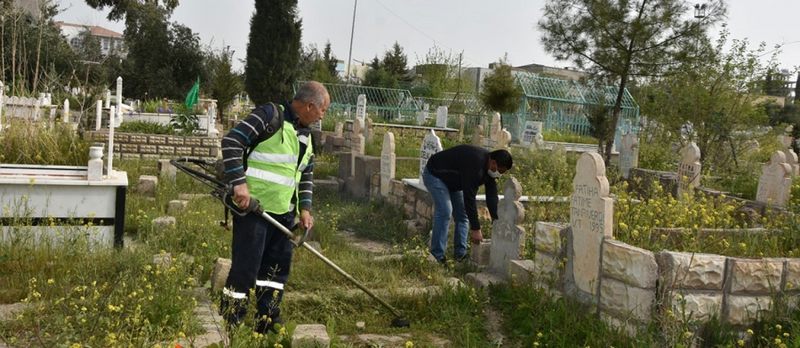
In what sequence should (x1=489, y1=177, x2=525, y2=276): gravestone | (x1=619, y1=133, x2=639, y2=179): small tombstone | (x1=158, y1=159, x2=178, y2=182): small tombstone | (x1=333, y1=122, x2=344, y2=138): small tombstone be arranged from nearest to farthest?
(x1=489, y1=177, x2=525, y2=276): gravestone, (x1=158, y1=159, x2=178, y2=182): small tombstone, (x1=619, y1=133, x2=639, y2=179): small tombstone, (x1=333, y1=122, x2=344, y2=138): small tombstone

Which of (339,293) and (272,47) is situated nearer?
(339,293)

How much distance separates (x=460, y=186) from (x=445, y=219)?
35cm

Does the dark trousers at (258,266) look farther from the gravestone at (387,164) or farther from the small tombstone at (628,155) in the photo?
the small tombstone at (628,155)

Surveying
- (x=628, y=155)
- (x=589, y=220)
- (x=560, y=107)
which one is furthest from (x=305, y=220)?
(x=560, y=107)

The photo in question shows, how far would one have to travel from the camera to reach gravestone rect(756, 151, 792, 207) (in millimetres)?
9023

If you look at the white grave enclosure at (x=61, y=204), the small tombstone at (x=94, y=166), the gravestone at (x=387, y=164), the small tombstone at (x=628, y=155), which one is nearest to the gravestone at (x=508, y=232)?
the white grave enclosure at (x=61, y=204)

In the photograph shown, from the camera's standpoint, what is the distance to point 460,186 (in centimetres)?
690

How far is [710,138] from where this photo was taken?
47.9ft

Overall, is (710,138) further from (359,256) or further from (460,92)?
(460,92)

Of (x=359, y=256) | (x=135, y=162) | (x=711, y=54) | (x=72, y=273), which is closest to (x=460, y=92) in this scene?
(x=711, y=54)

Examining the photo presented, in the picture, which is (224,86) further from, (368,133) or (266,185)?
(266,185)

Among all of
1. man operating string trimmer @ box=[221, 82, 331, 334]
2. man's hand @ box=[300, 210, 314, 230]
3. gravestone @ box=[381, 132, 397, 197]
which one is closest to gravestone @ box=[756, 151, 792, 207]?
gravestone @ box=[381, 132, 397, 197]

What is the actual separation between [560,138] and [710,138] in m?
6.06

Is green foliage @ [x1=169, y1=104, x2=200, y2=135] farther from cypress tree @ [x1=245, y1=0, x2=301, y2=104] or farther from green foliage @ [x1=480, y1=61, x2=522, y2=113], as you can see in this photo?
green foliage @ [x1=480, y1=61, x2=522, y2=113]
